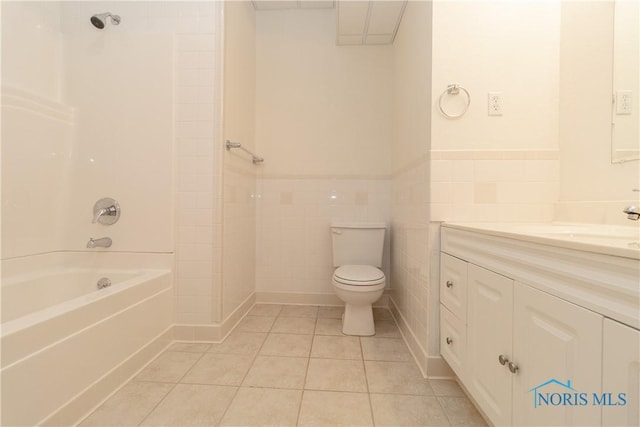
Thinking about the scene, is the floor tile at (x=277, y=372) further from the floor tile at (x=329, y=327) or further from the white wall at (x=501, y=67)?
the white wall at (x=501, y=67)

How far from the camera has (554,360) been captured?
2.30 feet

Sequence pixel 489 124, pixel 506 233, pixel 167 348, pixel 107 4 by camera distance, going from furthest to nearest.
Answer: pixel 107 4, pixel 167 348, pixel 489 124, pixel 506 233

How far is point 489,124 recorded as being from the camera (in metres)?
1.42

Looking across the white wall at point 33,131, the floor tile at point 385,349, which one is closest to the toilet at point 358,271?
the floor tile at point 385,349

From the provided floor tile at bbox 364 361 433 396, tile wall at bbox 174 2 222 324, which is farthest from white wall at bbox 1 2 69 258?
floor tile at bbox 364 361 433 396

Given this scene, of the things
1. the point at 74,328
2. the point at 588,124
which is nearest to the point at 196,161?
the point at 74,328

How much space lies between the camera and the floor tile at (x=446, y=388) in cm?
130

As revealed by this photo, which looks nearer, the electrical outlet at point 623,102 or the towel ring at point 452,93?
the electrical outlet at point 623,102

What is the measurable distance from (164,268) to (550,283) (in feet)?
6.28

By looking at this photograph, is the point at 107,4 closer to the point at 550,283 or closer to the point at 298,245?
the point at 298,245

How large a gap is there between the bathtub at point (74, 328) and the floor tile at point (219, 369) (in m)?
0.30

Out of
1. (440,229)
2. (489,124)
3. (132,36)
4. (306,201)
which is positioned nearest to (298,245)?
(306,201)

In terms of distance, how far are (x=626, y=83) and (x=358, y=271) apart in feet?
5.31

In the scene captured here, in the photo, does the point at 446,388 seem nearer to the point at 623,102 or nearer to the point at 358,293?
the point at 358,293
